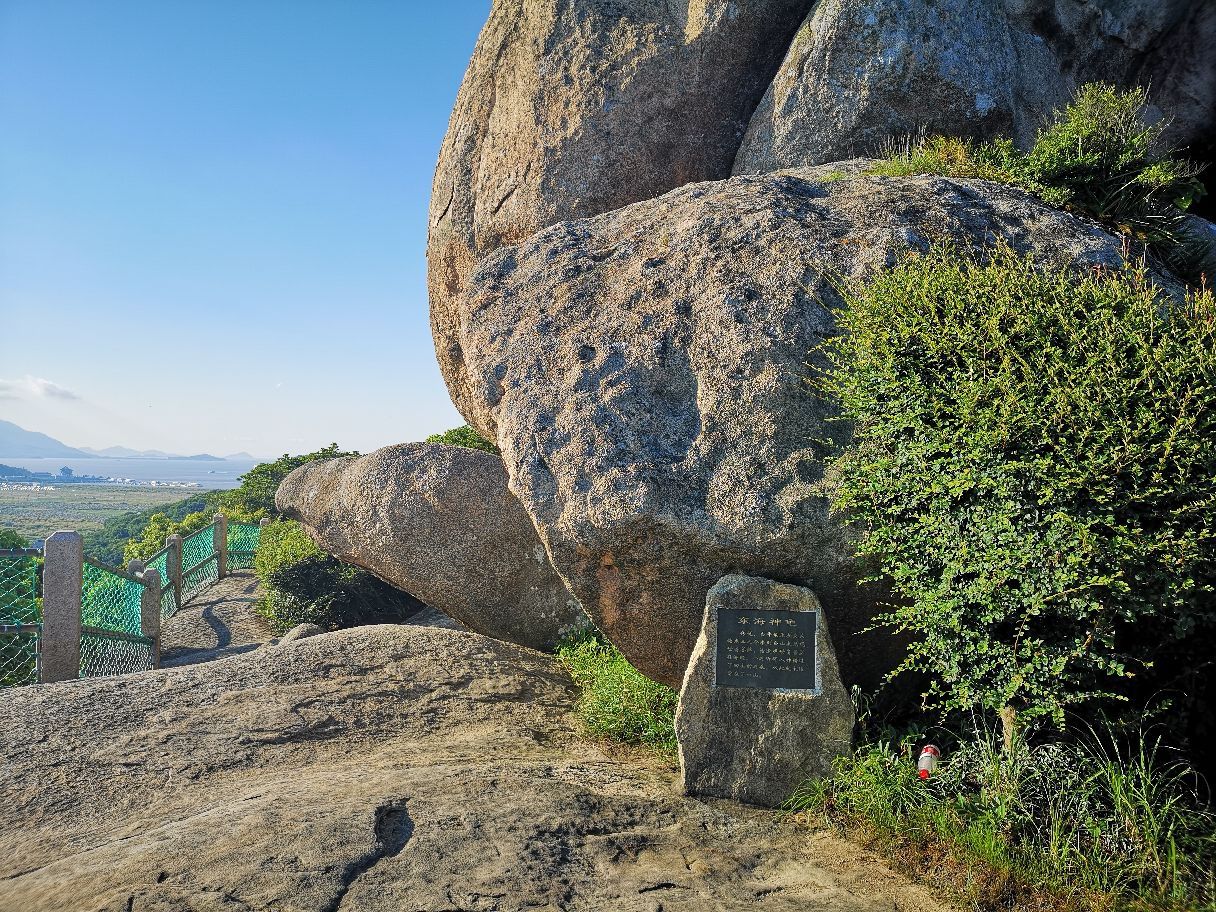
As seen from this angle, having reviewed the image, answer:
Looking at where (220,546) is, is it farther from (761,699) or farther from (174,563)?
(761,699)

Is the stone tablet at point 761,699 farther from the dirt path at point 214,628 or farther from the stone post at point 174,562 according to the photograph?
the stone post at point 174,562

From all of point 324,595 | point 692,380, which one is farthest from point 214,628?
point 692,380

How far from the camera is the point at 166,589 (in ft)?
47.6

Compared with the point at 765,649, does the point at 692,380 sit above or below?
above

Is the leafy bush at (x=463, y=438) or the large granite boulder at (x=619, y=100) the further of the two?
the leafy bush at (x=463, y=438)

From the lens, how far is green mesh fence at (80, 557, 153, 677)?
9.31 m

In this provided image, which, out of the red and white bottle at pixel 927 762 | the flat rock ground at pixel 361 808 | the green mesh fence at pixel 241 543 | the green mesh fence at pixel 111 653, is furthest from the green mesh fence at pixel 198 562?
the red and white bottle at pixel 927 762

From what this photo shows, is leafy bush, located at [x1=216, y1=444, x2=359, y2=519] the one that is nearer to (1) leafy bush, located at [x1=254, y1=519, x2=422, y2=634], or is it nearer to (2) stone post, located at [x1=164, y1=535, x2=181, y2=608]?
(2) stone post, located at [x1=164, y1=535, x2=181, y2=608]

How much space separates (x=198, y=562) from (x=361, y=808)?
14150 mm

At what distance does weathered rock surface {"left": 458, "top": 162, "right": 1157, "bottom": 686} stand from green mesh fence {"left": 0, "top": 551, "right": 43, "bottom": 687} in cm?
618

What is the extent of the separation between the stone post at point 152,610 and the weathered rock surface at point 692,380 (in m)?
7.22

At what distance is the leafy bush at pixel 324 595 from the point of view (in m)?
11.9

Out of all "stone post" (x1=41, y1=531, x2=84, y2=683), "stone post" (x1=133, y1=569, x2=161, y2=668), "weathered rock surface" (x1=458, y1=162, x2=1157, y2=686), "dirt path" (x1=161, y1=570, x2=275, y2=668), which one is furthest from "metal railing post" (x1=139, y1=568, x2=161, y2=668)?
"weathered rock surface" (x1=458, y1=162, x2=1157, y2=686)

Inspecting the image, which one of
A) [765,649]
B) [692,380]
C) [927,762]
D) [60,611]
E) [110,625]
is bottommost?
[110,625]
